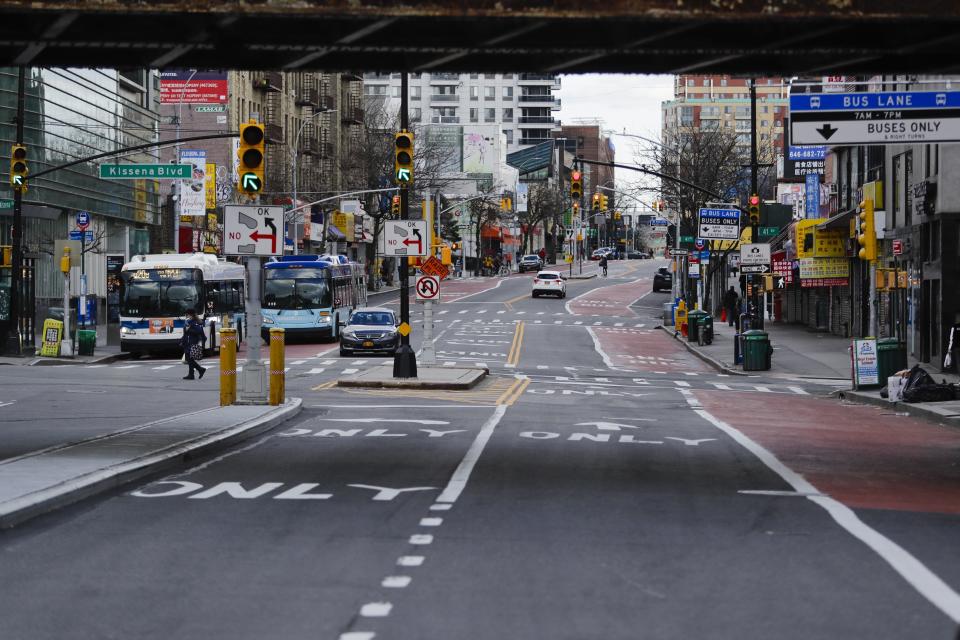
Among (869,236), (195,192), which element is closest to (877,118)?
(869,236)

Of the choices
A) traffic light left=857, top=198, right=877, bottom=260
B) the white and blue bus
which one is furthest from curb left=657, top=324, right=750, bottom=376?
the white and blue bus

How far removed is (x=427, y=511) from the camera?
40.0ft

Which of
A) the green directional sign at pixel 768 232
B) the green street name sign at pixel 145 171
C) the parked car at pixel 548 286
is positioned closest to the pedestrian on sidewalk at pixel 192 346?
the green street name sign at pixel 145 171

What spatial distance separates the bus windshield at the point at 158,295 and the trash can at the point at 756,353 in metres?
18.8

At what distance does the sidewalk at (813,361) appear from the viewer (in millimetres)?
26516

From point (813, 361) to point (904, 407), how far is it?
17.3 m

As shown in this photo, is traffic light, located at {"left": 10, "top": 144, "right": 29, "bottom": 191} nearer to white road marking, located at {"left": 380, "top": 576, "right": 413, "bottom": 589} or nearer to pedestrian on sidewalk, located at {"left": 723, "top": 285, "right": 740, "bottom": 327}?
white road marking, located at {"left": 380, "top": 576, "right": 413, "bottom": 589}

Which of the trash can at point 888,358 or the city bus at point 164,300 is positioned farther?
the city bus at point 164,300

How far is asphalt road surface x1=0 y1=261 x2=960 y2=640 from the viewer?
811 centimetres

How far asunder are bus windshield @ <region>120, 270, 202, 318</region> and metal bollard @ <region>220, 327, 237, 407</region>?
78.2 feet

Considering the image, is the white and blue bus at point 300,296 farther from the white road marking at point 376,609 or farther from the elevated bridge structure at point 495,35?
the white road marking at point 376,609

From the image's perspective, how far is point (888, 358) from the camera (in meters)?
32.1

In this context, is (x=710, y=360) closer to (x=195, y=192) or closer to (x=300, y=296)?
(x=300, y=296)

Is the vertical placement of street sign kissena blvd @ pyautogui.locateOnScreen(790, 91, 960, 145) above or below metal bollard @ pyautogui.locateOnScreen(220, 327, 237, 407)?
above
